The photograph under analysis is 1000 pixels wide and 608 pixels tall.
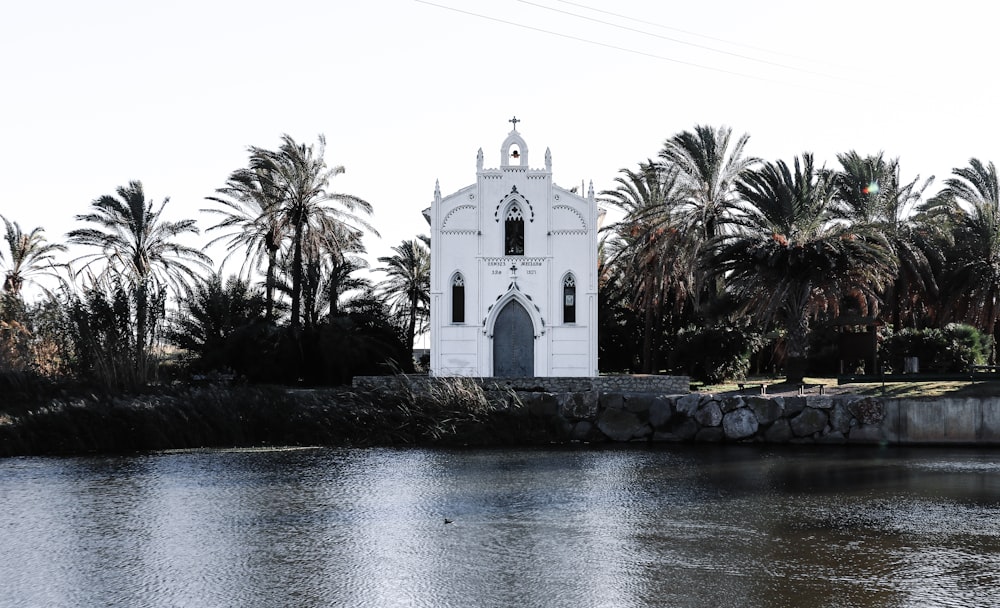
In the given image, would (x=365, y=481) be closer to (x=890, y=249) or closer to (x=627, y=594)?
(x=627, y=594)

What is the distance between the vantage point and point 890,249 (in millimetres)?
29531

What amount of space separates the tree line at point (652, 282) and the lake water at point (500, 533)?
36.1 feet

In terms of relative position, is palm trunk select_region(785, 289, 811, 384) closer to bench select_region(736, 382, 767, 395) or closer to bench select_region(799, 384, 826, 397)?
bench select_region(736, 382, 767, 395)

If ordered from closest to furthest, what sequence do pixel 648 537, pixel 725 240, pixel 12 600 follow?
1. pixel 12 600
2. pixel 648 537
3. pixel 725 240

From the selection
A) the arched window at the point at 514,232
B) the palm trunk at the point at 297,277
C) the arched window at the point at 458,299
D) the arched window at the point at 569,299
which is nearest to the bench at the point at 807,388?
the arched window at the point at 569,299

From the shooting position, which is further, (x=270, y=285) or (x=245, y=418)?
(x=270, y=285)

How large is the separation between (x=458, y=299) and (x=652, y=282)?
7.69 metres

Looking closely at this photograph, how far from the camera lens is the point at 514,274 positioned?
117 ft

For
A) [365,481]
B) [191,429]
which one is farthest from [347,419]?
[365,481]

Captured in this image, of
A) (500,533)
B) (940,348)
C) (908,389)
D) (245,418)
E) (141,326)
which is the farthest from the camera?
(940,348)

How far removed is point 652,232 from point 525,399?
1391 centimetres

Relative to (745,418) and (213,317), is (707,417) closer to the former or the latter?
(745,418)

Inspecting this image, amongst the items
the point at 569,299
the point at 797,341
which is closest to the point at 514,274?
the point at 569,299

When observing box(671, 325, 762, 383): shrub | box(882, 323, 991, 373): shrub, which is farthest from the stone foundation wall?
box(882, 323, 991, 373): shrub
